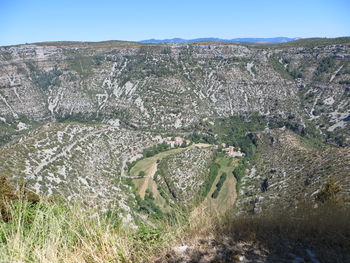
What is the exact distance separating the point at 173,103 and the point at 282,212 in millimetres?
79710

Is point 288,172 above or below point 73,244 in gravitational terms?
below

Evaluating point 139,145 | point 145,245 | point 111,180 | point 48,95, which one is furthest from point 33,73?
point 145,245

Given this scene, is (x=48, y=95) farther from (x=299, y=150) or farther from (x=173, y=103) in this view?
(x=299, y=150)

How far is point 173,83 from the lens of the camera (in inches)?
3659

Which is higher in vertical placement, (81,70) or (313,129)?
(81,70)

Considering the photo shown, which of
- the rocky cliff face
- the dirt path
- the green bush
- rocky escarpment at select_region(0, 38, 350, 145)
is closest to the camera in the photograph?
the green bush

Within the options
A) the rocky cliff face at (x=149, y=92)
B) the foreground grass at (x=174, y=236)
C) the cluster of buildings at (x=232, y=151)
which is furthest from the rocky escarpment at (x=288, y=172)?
the foreground grass at (x=174, y=236)

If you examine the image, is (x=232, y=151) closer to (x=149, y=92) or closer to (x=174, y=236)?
(x=149, y=92)

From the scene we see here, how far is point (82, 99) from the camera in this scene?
99.2 m

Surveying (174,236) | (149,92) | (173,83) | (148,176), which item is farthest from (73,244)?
(173,83)

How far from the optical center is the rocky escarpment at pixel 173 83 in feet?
268

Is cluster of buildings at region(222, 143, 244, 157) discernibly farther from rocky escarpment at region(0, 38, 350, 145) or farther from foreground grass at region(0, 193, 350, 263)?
foreground grass at region(0, 193, 350, 263)

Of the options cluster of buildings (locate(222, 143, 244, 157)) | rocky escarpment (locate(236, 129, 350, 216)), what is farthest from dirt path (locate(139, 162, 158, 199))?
cluster of buildings (locate(222, 143, 244, 157))

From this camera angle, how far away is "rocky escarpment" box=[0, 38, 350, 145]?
268ft
